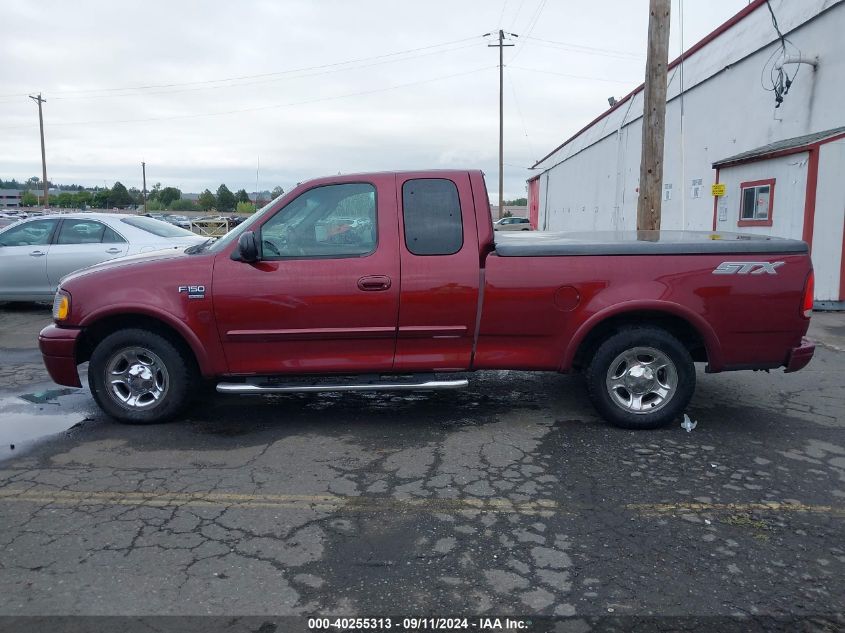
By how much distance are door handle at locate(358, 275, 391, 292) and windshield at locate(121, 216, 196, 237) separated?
673 centimetres

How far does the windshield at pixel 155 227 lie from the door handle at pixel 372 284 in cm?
673

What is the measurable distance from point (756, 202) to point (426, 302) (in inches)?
388

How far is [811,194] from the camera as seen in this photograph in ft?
35.9

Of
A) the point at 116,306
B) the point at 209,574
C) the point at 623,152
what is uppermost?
the point at 623,152

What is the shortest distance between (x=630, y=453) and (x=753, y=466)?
780mm

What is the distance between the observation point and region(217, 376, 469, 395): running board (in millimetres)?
5127

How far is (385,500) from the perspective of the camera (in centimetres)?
408

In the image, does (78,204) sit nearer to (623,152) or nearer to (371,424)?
(623,152)

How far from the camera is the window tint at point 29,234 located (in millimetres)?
10766

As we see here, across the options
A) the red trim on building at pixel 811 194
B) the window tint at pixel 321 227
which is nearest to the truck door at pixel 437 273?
the window tint at pixel 321 227

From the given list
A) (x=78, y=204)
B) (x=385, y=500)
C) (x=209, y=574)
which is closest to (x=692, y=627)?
(x=385, y=500)

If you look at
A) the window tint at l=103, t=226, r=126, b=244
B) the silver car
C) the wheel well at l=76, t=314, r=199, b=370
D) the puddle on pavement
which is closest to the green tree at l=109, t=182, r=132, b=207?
the silver car

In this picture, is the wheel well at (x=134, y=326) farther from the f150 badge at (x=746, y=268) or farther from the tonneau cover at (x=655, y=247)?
the f150 badge at (x=746, y=268)

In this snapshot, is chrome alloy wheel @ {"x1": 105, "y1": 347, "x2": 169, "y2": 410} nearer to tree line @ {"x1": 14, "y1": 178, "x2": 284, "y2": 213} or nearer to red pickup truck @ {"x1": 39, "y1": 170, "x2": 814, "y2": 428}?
red pickup truck @ {"x1": 39, "y1": 170, "x2": 814, "y2": 428}
